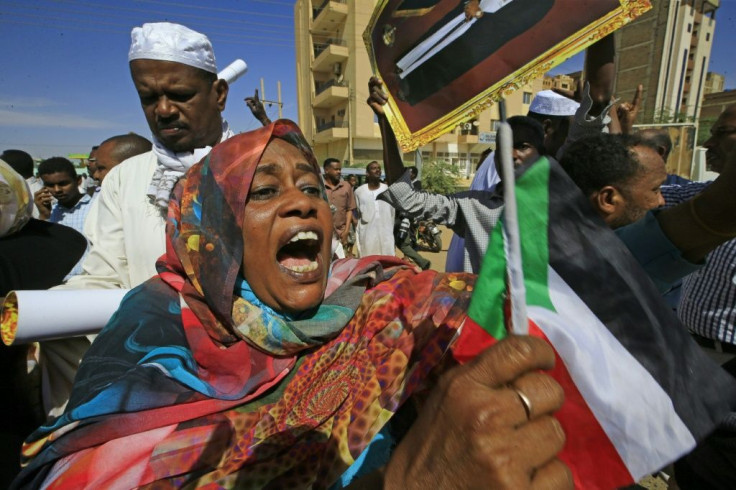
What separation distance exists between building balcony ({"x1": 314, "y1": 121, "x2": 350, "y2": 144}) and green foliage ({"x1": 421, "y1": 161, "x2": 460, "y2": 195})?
12.2m

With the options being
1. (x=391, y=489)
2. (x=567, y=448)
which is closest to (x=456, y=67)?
(x=567, y=448)

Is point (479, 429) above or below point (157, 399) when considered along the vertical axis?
above

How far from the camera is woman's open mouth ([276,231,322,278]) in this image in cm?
152

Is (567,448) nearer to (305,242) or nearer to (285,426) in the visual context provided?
(285,426)

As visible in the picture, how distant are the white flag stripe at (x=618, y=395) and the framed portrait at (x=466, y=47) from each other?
105 centimetres

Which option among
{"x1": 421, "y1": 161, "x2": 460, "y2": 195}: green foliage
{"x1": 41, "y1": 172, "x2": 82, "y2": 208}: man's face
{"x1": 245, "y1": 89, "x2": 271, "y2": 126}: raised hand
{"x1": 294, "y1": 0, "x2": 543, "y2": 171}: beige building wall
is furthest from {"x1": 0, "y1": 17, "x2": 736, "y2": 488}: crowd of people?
{"x1": 294, "y1": 0, "x2": 543, "y2": 171}: beige building wall

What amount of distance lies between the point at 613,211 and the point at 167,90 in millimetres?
2292

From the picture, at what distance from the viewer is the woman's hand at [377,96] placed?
240 centimetres

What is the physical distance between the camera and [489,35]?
174 centimetres

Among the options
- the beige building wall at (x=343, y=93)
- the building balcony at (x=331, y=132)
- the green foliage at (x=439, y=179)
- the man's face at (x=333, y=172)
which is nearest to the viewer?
the man's face at (x=333, y=172)

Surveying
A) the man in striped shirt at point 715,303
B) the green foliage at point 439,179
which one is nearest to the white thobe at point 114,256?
the man in striped shirt at point 715,303

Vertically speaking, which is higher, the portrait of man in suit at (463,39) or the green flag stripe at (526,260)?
the portrait of man in suit at (463,39)

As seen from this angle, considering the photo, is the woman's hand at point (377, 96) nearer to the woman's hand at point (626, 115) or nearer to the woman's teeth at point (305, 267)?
the woman's teeth at point (305, 267)

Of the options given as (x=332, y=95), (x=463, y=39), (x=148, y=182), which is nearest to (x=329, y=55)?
(x=332, y=95)
